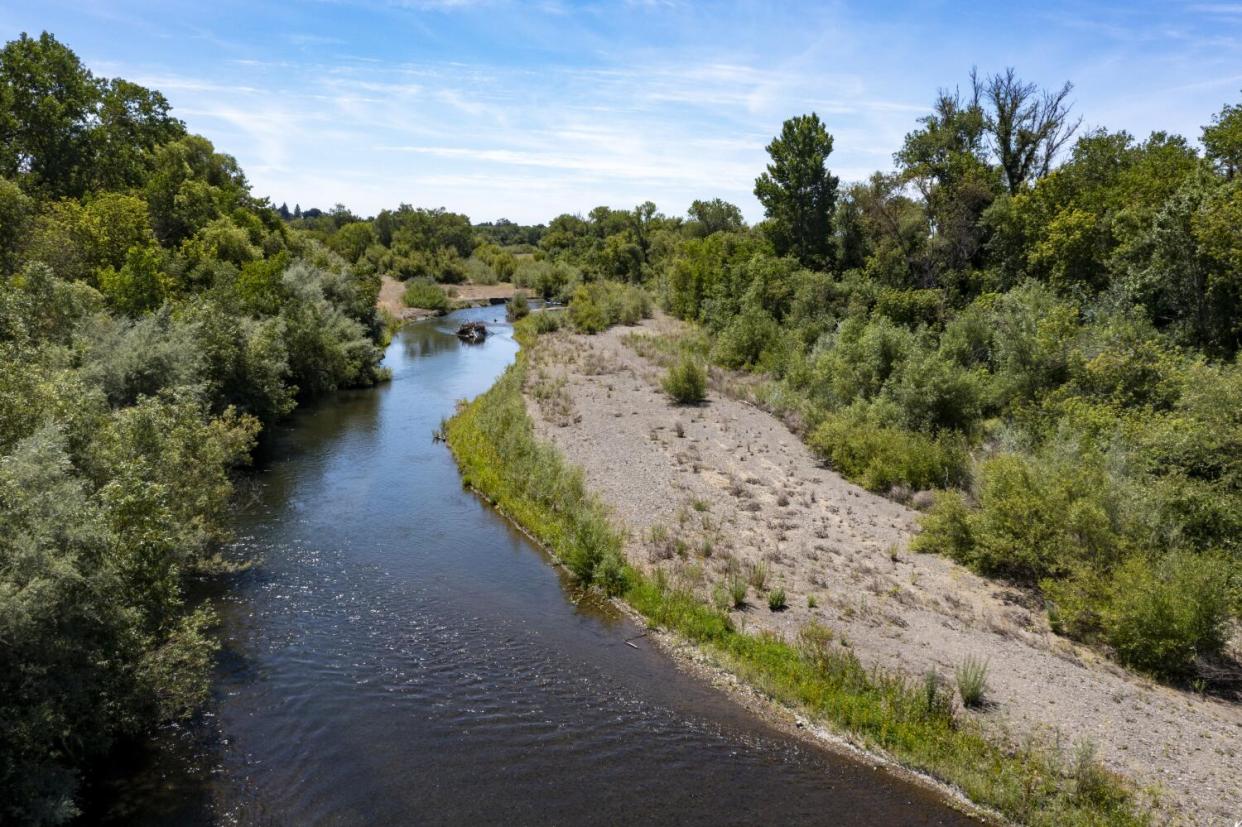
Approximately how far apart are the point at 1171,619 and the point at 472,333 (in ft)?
202

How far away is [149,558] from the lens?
12.8 metres

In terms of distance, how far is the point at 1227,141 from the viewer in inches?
1136

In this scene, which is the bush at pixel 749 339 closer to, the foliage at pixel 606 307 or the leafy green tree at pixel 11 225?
the foliage at pixel 606 307

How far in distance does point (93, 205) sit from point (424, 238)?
271 ft

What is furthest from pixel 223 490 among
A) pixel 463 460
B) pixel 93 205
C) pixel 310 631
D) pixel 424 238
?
pixel 424 238

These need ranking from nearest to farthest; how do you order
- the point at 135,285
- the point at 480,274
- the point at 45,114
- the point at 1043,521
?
the point at 1043,521
the point at 135,285
the point at 45,114
the point at 480,274

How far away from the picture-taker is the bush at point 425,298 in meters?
90.8

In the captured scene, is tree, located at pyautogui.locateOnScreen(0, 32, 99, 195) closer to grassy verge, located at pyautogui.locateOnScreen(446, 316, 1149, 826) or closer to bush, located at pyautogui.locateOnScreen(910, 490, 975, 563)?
grassy verge, located at pyautogui.locateOnScreen(446, 316, 1149, 826)

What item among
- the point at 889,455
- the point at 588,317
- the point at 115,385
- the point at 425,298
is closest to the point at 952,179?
the point at 889,455

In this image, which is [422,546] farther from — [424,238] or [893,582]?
[424,238]

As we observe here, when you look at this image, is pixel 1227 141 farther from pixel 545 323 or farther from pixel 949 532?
pixel 545 323

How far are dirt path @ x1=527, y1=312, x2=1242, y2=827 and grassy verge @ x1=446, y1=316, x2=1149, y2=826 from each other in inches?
27.3

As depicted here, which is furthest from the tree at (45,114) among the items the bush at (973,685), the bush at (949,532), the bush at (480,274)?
the bush at (480,274)

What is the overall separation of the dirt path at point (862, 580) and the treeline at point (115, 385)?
40.4ft
